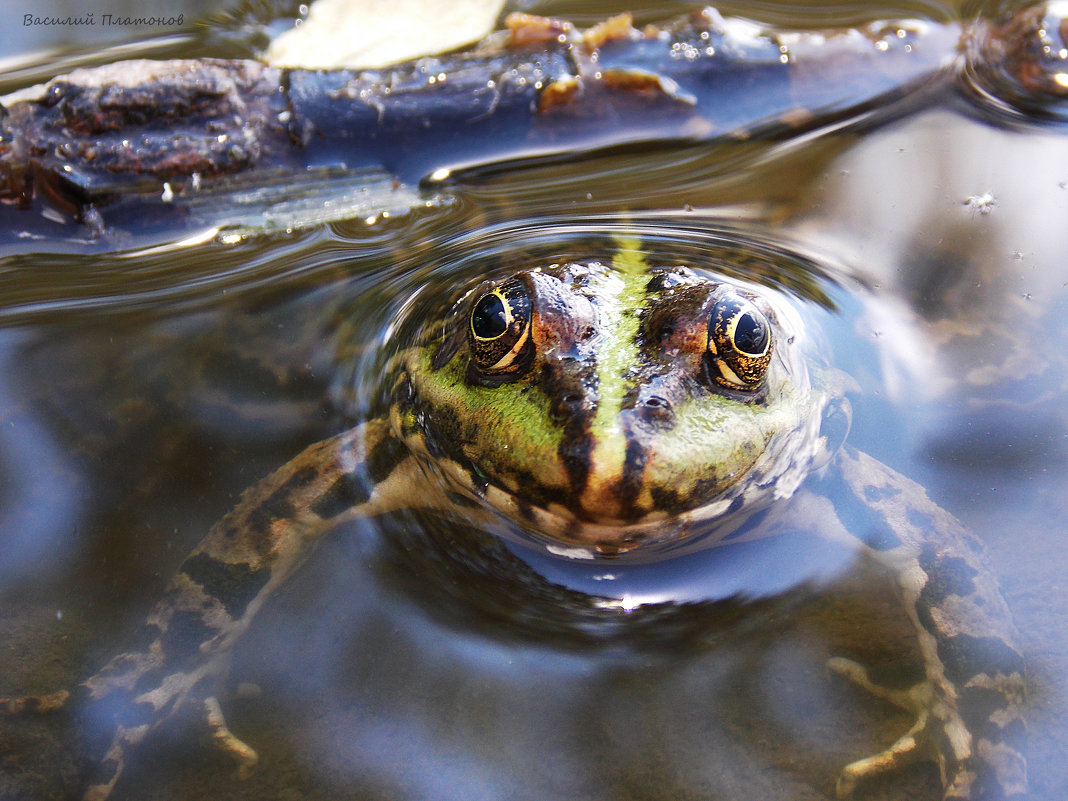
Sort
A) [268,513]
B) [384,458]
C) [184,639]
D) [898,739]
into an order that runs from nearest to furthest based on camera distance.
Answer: [898,739] < [184,639] < [268,513] < [384,458]

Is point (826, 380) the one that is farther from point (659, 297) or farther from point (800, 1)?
point (800, 1)

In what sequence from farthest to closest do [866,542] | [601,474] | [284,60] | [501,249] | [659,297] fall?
[284,60], [501,249], [866,542], [659,297], [601,474]

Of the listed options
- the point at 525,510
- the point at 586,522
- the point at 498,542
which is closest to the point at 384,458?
the point at 498,542

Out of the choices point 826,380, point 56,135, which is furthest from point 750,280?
point 56,135

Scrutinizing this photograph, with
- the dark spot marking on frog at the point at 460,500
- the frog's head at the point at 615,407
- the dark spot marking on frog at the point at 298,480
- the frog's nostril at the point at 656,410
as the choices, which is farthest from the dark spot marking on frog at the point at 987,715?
the dark spot marking on frog at the point at 298,480

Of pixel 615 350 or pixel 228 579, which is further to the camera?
pixel 228 579

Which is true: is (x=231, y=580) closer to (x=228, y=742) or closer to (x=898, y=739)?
(x=228, y=742)

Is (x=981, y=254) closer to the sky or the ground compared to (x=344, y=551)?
closer to the sky

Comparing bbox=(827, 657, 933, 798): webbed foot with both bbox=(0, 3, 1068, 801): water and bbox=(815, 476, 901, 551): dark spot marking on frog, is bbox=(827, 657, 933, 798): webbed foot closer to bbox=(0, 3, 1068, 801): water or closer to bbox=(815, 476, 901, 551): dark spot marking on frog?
bbox=(0, 3, 1068, 801): water
